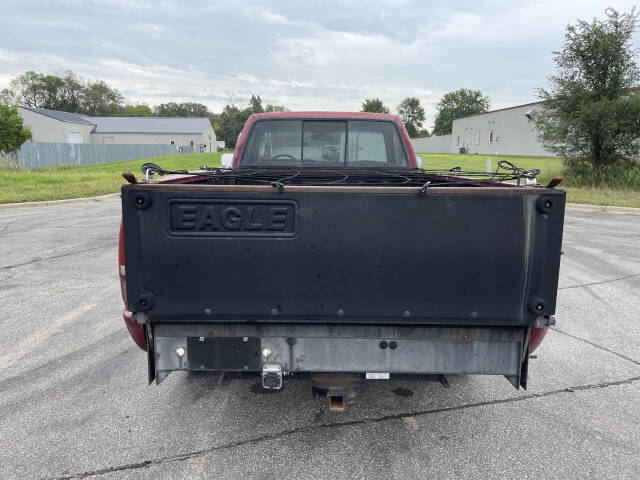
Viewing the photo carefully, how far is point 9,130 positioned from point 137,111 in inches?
3199

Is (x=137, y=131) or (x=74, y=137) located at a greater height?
(x=137, y=131)

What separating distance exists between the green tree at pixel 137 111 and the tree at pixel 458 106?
226ft

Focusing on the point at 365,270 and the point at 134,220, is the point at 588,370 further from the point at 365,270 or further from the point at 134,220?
the point at 134,220

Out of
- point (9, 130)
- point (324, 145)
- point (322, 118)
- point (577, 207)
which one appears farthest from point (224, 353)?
point (9, 130)

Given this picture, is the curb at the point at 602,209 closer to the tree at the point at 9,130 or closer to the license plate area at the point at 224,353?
the license plate area at the point at 224,353

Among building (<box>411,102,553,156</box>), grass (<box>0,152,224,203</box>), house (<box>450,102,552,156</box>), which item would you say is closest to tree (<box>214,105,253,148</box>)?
building (<box>411,102,553,156</box>)

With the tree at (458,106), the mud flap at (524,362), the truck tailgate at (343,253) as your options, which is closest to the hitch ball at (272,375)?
the truck tailgate at (343,253)

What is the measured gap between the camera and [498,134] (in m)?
54.6

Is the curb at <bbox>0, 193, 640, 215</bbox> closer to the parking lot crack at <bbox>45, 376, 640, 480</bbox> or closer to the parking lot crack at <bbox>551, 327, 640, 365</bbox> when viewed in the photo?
the parking lot crack at <bbox>551, 327, 640, 365</bbox>

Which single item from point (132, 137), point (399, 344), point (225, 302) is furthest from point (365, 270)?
point (132, 137)

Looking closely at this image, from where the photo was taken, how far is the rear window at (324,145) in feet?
16.0

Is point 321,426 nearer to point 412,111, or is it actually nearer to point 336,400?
point 336,400

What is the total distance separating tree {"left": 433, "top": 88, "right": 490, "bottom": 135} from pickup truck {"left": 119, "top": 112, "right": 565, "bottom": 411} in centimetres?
10177

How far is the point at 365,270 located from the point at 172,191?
3.58ft
